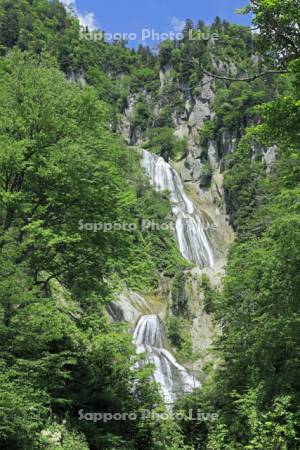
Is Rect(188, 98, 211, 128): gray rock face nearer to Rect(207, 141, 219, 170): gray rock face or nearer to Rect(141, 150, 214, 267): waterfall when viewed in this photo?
Rect(207, 141, 219, 170): gray rock face

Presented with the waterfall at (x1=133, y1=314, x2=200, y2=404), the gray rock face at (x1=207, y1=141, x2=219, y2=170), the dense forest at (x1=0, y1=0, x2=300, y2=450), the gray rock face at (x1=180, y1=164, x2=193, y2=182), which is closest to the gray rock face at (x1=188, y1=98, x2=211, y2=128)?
the gray rock face at (x1=207, y1=141, x2=219, y2=170)

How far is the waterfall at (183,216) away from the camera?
50.0m

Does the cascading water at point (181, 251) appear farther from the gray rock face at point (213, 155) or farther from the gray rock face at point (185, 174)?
the gray rock face at point (213, 155)

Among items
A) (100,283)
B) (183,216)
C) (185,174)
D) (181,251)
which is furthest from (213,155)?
(100,283)

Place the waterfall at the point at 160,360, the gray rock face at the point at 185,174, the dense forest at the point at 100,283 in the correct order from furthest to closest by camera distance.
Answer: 1. the gray rock face at the point at 185,174
2. the waterfall at the point at 160,360
3. the dense forest at the point at 100,283

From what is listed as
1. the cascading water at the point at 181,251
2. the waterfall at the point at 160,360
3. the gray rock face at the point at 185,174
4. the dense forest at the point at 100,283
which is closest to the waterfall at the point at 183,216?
the cascading water at the point at 181,251

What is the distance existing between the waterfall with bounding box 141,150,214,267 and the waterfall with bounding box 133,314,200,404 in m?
16.9

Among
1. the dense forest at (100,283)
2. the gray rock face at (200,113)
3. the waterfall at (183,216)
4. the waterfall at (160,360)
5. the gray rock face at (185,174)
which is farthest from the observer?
the gray rock face at (200,113)

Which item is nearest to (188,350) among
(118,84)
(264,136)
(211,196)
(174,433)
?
(174,433)

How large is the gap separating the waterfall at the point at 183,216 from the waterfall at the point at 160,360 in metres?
16.9

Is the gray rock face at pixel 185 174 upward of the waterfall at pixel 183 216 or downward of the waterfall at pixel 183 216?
upward

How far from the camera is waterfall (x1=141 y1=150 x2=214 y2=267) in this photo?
5003 centimetres

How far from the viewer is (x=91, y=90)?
612 inches

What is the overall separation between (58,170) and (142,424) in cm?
815
